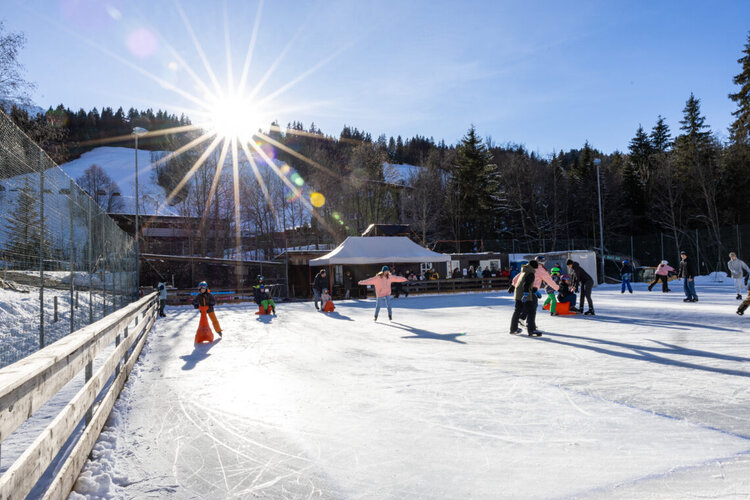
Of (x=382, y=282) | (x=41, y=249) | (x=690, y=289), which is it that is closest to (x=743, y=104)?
(x=690, y=289)

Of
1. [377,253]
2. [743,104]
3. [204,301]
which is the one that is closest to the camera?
[204,301]

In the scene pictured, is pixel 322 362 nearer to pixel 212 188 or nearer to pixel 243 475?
pixel 243 475

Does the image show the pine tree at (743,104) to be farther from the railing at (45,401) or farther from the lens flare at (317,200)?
the railing at (45,401)

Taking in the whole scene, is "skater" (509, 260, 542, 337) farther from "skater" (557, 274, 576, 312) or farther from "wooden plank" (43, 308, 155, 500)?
"wooden plank" (43, 308, 155, 500)

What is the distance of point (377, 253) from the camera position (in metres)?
25.9

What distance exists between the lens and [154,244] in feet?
145

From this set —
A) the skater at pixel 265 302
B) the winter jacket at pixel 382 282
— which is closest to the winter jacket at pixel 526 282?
the winter jacket at pixel 382 282

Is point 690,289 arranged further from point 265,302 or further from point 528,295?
point 265,302

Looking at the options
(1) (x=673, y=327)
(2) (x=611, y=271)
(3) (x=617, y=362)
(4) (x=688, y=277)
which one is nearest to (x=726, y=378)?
(3) (x=617, y=362)

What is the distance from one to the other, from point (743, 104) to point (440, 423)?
43.7 m

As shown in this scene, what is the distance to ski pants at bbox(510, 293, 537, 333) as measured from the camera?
9242mm

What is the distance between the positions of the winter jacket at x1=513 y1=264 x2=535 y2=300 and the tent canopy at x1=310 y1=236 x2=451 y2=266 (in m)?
15.8

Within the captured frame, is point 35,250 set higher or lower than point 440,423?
higher

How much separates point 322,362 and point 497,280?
72.6 ft
